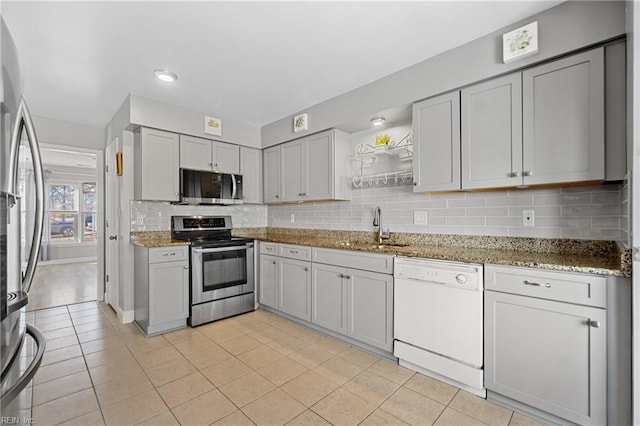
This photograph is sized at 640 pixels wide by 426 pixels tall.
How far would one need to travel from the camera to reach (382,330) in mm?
2463

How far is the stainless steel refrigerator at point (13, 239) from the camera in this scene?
72 cm

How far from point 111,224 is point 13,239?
11.3 ft

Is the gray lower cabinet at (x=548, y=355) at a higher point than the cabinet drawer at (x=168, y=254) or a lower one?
lower

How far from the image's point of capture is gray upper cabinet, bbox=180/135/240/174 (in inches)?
138

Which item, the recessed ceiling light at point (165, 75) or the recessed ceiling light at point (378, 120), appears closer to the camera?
the recessed ceiling light at point (165, 75)

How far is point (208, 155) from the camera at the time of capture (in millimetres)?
3717

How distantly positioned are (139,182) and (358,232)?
249 cm

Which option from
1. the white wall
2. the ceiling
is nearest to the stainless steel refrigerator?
the ceiling

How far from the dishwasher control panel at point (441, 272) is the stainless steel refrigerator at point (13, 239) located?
205 centimetres

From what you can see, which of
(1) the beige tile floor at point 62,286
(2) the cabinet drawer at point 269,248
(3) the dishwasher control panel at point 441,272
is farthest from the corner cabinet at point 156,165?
(3) the dishwasher control panel at point 441,272

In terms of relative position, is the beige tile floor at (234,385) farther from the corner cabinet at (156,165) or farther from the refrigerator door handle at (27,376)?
the corner cabinet at (156,165)

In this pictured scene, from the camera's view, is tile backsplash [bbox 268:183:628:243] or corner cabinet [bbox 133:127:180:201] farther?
corner cabinet [bbox 133:127:180:201]

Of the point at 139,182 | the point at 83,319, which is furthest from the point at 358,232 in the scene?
the point at 83,319

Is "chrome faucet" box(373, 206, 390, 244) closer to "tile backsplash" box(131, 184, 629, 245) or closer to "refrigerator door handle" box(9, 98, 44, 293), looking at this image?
"tile backsplash" box(131, 184, 629, 245)
